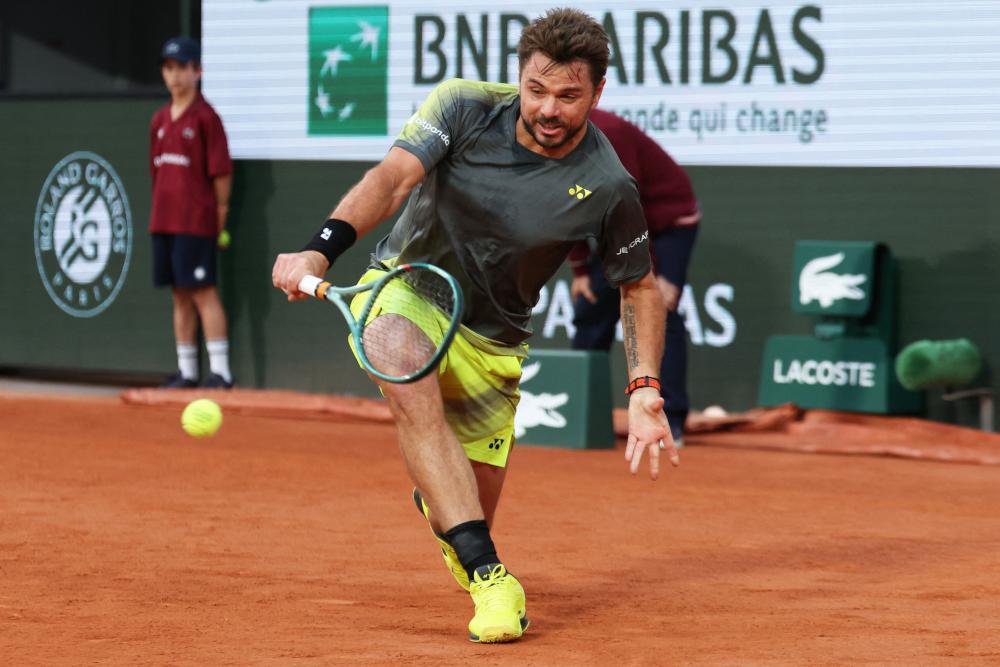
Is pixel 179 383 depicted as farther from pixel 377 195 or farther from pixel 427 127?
pixel 377 195

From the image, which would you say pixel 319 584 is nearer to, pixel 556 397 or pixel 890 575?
pixel 890 575

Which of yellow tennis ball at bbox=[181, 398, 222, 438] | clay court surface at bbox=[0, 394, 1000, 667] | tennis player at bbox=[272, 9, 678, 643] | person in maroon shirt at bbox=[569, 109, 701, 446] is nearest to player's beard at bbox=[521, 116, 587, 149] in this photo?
tennis player at bbox=[272, 9, 678, 643]

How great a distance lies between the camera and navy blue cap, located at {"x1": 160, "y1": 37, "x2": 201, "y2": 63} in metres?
10.1

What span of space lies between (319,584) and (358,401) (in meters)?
5.02

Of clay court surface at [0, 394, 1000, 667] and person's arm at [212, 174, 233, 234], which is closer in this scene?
clay court surface at [0, 394, 1000, 667]

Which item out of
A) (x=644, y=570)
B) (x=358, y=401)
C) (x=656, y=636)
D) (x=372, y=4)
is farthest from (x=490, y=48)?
(x=656, y=636)

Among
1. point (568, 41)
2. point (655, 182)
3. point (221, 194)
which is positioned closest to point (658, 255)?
point (655, 182)

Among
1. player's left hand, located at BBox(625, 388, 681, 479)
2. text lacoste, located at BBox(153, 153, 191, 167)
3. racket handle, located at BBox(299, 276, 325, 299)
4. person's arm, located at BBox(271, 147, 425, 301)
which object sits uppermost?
person's arm, located at BBox(271, 147, 425, 301)

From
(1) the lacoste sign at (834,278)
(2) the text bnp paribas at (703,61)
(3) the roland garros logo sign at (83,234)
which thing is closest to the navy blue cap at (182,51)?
(3) the roland garros logo sign at (83,234)

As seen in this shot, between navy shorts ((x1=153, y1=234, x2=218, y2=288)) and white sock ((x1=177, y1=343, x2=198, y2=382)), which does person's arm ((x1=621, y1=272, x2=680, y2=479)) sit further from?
white sock ((x1=177, y1=343, x2=198, y2=382))

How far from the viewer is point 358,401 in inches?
391

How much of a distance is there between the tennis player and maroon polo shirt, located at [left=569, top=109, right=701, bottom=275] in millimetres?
3162

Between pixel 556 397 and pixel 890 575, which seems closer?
pixel 890 575

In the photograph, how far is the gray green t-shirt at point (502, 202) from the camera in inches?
175
